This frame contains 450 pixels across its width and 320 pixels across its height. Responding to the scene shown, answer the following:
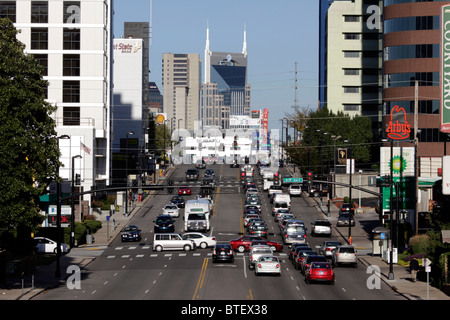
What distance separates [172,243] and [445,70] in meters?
26.3

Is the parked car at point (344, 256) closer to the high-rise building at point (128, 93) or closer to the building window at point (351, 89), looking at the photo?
the building window at point (351, 89)

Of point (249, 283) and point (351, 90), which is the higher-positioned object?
point (351, 90)

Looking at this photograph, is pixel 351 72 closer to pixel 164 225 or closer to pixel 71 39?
pixel 71 39

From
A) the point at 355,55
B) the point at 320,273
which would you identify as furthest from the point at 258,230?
the point at 355,55

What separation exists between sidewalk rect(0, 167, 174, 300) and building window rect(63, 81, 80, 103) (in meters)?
16.4

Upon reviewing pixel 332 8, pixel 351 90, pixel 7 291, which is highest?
pixel 332 8

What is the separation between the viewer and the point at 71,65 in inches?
3620

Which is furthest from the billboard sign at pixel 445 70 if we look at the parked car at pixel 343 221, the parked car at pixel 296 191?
the parked car at pixel 296 191

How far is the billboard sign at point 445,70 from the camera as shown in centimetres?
5422

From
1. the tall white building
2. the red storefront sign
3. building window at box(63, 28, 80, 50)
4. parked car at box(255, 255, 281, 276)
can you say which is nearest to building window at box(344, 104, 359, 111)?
the red storefront sign

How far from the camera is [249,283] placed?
135 ft

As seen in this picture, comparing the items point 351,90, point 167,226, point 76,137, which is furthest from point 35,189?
point 351,90

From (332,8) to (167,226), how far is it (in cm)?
8185
